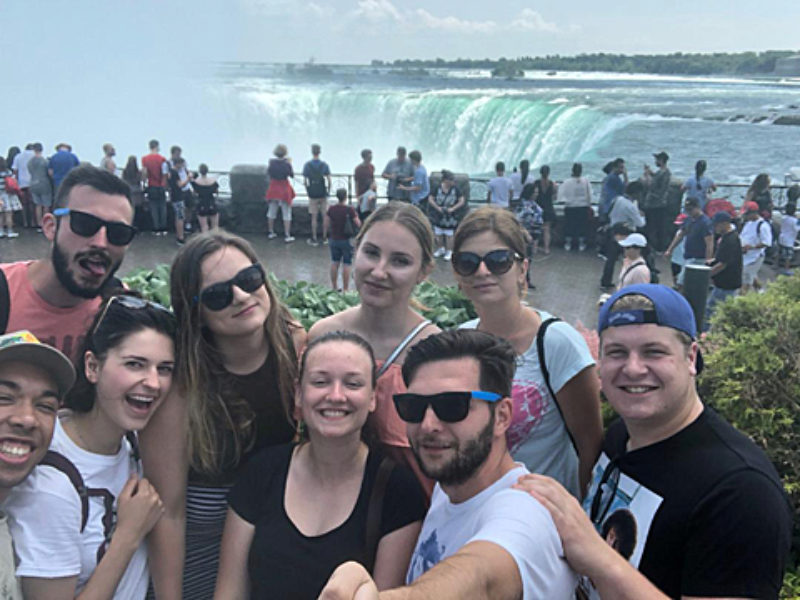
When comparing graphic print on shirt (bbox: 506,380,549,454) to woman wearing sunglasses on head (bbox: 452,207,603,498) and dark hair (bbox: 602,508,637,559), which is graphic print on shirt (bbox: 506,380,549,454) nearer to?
woman wearing sunglasses on head (bbox: 452,207,603,498)

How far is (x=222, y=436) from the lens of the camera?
221 centimetres

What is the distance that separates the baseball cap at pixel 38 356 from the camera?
69.9 inches

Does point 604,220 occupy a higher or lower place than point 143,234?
higher

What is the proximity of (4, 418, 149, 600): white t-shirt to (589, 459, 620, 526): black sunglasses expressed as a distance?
1506 mm

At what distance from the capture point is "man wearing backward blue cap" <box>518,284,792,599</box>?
1587 millimetres

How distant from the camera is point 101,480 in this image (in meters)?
2.01

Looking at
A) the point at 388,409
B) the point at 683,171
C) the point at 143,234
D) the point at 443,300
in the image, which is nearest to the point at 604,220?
the point at 443,300

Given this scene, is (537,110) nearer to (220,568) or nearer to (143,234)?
(143,234)

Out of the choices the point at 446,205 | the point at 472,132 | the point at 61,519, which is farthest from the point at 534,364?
the point at 472,132

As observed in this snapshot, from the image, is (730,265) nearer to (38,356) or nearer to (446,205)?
(446,205)

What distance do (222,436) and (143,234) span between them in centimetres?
1303

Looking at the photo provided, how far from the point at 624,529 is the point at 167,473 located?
1.47 meters

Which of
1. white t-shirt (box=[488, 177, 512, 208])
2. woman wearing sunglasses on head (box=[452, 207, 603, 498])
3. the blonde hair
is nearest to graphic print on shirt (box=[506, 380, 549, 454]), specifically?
woman wearing sunglasses on head (box=[452, 207, 603, 498])

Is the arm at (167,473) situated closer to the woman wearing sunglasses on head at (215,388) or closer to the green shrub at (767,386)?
the woman wearing sunglasses on head at (215,388)
